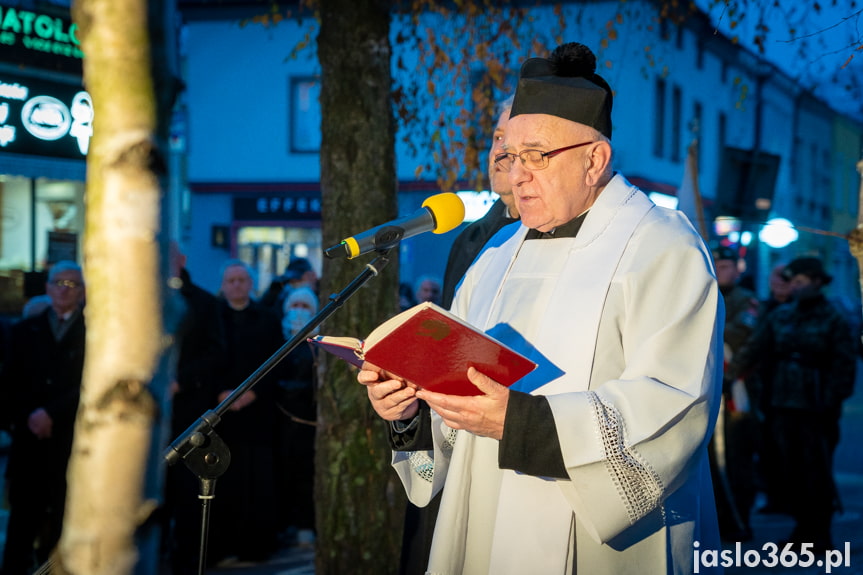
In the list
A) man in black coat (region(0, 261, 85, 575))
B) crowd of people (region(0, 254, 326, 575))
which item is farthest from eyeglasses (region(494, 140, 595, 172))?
man in black coat (region(0, 261, 85, 575))

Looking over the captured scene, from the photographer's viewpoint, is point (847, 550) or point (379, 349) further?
point (847, 550)

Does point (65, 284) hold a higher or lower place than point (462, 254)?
lower

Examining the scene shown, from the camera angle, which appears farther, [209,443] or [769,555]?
[769,555]

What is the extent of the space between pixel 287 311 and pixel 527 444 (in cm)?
547

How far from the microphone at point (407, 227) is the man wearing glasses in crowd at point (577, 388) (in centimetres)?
21

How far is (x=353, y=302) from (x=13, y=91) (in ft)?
24.5

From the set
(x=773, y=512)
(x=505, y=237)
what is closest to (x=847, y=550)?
(x=773, y=512)

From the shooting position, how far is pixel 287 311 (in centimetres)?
770

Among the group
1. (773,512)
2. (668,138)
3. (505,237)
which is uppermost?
(668,138)

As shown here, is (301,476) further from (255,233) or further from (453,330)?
(255,233)

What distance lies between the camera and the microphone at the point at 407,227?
2670 millimetres

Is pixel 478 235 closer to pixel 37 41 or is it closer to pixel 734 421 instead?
pixel 734 421

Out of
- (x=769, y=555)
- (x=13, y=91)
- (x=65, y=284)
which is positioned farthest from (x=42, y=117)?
(x=769, y=555)

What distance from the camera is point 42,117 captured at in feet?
36.2
